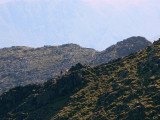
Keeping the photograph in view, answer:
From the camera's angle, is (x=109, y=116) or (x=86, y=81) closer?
(x=109, y=116)

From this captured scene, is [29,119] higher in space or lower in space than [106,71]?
lower

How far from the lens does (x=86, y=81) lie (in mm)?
90750

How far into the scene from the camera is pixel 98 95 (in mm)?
78750

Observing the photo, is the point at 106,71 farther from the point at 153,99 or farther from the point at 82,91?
the point at 153,99

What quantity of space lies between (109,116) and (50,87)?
108 ft

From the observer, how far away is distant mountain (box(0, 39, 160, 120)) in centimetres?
6556

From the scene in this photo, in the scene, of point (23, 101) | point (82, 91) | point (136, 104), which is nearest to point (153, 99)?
point (136, 104)

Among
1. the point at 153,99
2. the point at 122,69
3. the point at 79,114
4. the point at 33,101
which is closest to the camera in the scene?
the point at 153,99

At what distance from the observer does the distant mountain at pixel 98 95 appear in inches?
2581

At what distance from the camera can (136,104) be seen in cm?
6378

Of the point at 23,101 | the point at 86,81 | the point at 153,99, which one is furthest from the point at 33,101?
the point at 153,99

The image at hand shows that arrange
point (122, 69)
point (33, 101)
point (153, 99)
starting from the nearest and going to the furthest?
point (153, 99)
point (122, 69)
point (33, 101)

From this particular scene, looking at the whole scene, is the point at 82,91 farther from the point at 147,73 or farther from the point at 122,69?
the point at 147,73

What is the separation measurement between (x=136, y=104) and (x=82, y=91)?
2455 centimetres
